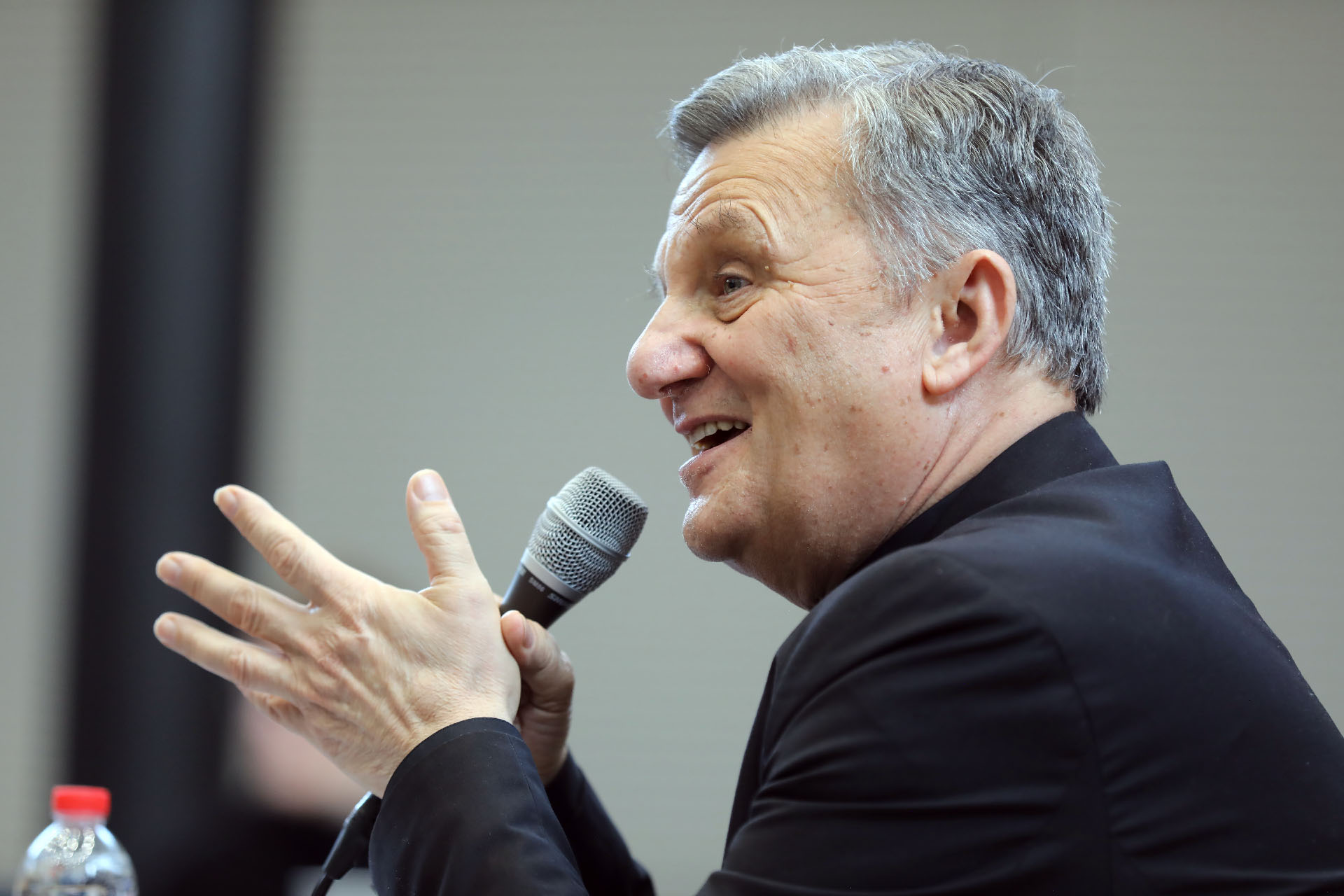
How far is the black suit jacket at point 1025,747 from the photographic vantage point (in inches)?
34.7

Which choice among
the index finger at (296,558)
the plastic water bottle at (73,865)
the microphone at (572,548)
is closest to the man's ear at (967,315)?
the microphone at (572,548)

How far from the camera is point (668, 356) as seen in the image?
4.52 feet

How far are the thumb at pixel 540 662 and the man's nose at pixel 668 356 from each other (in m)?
0.30

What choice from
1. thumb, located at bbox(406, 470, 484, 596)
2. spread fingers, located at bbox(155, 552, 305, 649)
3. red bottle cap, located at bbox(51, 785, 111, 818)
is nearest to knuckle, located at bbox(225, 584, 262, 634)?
spread fingers, located at bbox(155, 552, 305, 649)

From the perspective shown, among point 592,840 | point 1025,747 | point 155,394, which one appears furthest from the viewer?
point 155,394

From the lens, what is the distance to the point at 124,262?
352 cm

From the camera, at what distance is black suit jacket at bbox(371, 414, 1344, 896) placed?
0.88 m

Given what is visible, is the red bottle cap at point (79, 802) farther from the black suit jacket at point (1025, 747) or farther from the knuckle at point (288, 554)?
the black suit jacket at point (1025, 747)

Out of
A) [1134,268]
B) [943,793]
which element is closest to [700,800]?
[1134,268]

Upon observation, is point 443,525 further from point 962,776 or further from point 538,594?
point 962,776

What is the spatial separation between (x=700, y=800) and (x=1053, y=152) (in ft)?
9.94

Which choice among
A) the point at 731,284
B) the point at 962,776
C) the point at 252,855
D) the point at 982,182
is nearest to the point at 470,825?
the point at 962,776

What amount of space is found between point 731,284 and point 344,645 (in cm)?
58

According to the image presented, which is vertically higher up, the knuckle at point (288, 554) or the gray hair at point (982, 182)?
the gray hair at point (982, 182)
